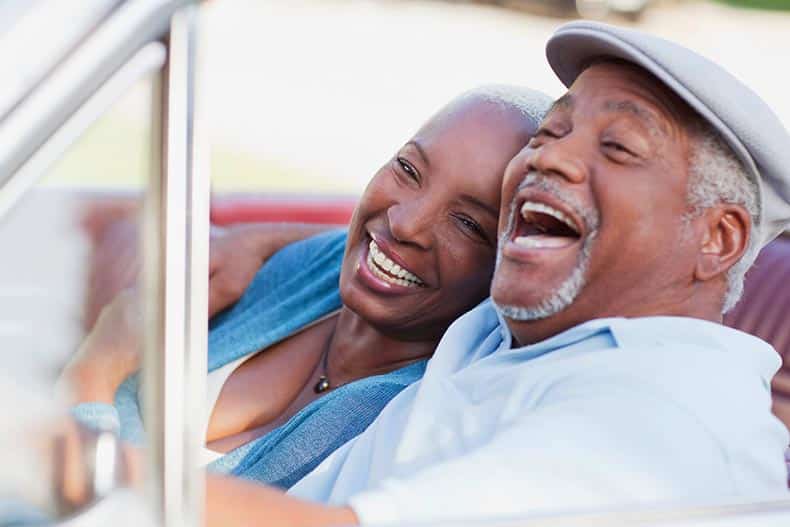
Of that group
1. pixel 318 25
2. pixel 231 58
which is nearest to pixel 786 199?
pixel 231 58

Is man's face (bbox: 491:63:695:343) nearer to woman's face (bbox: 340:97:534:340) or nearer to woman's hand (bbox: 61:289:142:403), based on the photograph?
woman's face (bbox: 340:97:534:340)

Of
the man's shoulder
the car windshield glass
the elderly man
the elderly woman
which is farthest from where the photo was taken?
the elderly woman

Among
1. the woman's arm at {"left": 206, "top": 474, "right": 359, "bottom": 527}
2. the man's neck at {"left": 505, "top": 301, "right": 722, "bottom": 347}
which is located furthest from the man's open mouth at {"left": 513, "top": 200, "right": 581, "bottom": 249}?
the woman's arm at {"left": 206, "top": 474, "right": 359, "bottom": 527}

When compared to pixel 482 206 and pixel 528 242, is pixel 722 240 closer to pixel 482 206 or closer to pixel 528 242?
pixel 528 242

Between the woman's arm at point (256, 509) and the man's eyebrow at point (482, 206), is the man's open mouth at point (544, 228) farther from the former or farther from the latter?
the woman's arm at point (256, 509)

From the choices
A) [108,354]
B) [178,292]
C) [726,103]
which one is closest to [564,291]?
[726,103]

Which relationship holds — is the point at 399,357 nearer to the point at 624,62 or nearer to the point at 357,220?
the point at 357,220

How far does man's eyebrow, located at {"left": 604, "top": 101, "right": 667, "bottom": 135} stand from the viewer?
2.01 meters

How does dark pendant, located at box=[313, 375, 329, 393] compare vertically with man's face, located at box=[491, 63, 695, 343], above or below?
below

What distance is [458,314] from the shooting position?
8.22 feet

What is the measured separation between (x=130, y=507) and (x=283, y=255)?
1.86 m

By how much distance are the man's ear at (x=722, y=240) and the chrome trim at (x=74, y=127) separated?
1.12 metres

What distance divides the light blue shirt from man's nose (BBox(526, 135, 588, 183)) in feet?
0.87

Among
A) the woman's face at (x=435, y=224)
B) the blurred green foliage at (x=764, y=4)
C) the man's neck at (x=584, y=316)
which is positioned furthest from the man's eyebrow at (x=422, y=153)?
the blurred green foliage at (x=764, y=4)
